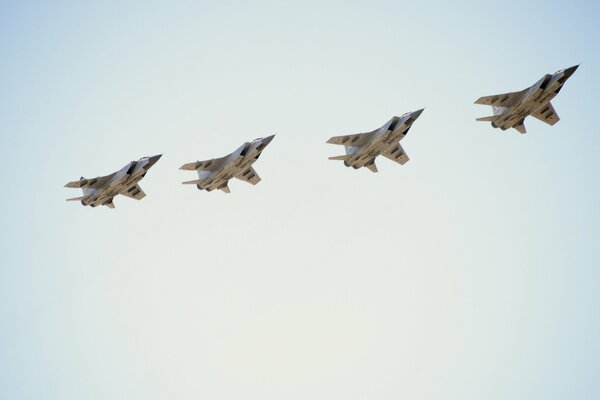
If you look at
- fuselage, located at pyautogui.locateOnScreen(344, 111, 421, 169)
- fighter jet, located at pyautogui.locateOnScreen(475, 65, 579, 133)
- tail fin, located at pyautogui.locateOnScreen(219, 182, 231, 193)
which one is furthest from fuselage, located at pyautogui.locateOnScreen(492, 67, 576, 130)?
tail fin, located at pyautogui.locateOnScreen(219, 182, 231, 193)

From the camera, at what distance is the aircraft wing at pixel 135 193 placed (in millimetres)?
89637

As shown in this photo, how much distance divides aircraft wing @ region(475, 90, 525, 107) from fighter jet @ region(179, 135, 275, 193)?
80.9 feet

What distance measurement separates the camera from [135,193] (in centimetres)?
9044

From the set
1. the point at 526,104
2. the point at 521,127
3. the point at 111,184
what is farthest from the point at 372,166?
the point at 111,184

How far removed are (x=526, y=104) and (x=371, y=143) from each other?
17065 millimetres

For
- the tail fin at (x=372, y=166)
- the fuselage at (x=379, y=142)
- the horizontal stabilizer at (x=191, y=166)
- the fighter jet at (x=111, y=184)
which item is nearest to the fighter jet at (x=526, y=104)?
the fuselage at (x=379, y=142)

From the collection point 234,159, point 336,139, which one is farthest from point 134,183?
point 336,139

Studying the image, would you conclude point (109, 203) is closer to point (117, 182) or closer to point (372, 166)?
point (117, 182)

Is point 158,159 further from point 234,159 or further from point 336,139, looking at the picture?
point 336,139

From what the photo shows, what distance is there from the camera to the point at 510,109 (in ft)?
294

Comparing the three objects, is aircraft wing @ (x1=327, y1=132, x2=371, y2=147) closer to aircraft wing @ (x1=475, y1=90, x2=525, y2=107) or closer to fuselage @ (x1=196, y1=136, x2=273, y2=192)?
fuselage @ (x1=196, y1=136, x2=273, y2=192)

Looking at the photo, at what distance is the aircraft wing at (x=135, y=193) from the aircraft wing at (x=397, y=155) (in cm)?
2703

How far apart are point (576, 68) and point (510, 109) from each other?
8242 millimetres

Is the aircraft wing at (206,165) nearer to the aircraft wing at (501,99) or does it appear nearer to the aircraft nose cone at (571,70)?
the aircraft wing at (501,99)
